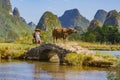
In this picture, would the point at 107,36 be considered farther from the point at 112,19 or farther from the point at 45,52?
the point at 112,19

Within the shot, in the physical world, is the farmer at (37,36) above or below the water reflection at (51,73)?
above

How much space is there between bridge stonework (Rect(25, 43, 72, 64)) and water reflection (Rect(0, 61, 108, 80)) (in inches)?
137

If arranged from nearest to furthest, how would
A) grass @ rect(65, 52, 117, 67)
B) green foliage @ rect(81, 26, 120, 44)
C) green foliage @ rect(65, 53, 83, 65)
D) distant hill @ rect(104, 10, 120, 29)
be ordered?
grass @ rect(65, 52, 117, 67) → green foliage @ rect(65, 53, 83, 65) → green foliage @ rect(81, 26, 120, 44) → distant hill @ rect(104, 10, 120, 29)

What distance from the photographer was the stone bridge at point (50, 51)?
3542cm

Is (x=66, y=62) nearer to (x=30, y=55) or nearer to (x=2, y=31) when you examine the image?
(x=30, y=55)

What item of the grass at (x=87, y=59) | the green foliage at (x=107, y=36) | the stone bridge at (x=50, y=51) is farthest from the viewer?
the green foliage at (x=107, y=36)

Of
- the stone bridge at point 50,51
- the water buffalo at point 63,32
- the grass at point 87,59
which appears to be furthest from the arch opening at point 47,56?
the grass at point 87,59

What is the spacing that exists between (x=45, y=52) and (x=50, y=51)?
62 cm

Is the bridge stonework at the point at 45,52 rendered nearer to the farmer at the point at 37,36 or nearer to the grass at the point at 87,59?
the grass at the point at 87,59

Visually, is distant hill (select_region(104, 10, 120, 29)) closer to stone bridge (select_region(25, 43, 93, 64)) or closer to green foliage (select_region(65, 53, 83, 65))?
stone bridge (select_region(25, 43, 93, 64))

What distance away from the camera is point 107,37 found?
263 ft

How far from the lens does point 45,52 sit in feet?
128

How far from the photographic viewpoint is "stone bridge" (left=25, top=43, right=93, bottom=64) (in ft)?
116

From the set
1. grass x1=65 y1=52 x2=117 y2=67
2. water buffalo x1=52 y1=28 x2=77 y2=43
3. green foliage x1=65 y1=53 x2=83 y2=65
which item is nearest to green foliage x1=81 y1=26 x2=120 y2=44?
water buffalo x1=52 y1=28 x2=77 y2=43
